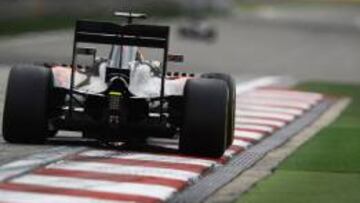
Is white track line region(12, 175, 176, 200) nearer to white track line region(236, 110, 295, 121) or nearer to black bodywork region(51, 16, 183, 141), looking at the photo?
black bodywork region(51, 16, 183, 141)

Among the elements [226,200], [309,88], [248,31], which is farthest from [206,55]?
[226,200]

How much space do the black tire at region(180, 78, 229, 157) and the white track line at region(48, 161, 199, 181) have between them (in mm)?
1018

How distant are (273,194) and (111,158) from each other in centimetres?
213

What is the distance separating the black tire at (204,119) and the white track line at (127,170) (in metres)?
1.02

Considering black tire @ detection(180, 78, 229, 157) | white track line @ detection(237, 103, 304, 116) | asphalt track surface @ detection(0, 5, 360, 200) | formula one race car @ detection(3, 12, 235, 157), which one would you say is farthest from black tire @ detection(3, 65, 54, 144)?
white track line @ detection(237, 103, 304, 116)

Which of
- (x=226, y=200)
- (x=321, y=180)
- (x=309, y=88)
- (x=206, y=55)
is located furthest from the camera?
(x=206, y=55)

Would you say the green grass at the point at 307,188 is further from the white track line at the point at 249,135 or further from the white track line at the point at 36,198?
the white track line at the point at 249,135

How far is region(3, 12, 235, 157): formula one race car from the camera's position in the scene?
12203mm

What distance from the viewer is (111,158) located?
11812 millimetres

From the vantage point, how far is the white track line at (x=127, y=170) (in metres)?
10.8

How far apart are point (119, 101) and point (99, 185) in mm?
2382

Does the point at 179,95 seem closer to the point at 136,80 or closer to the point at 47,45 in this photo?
the point at 136,80

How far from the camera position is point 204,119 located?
1213 cm

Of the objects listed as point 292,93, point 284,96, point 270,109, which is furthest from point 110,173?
point 292,93
